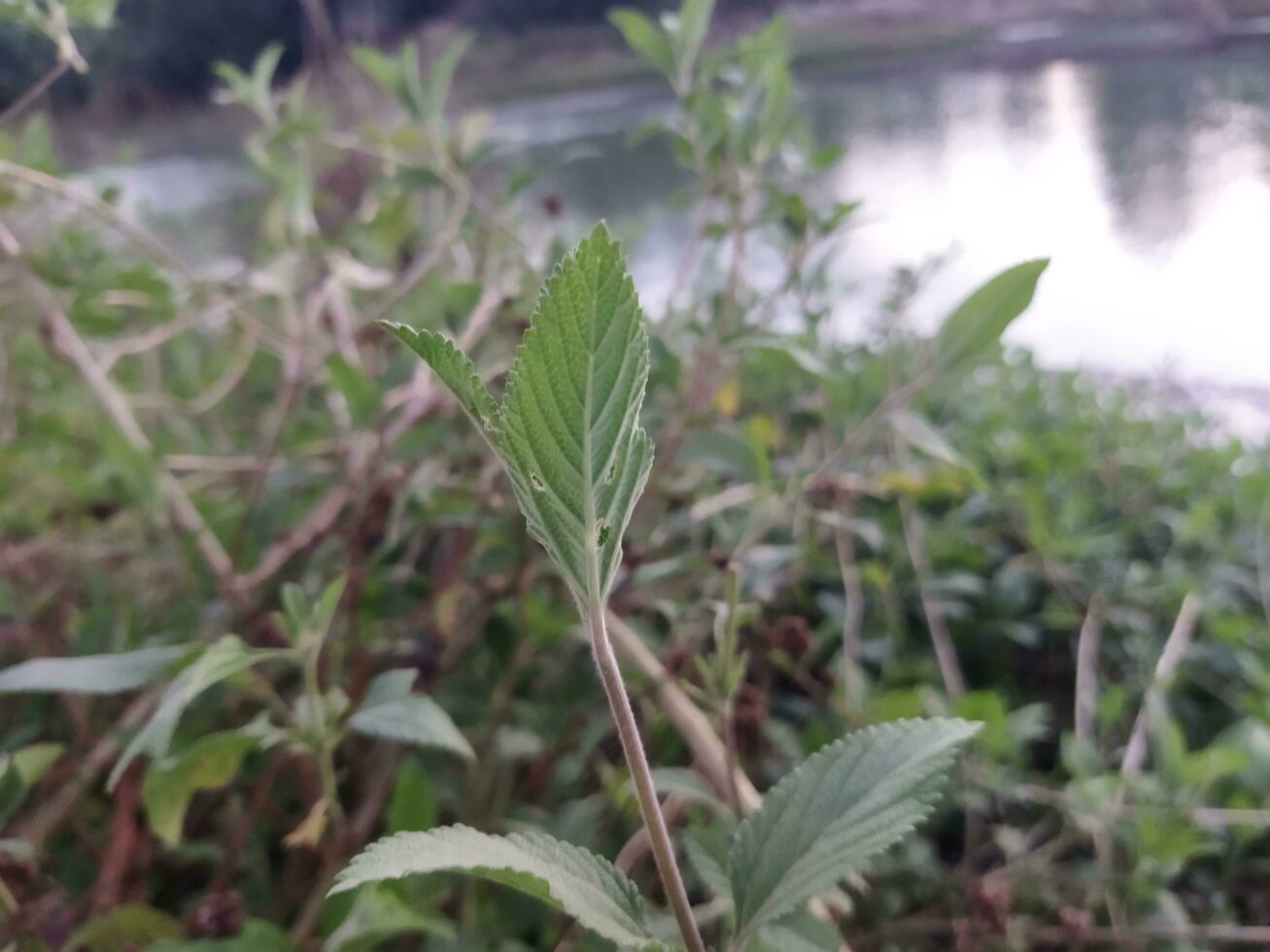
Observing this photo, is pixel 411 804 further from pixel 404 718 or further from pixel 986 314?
pixel 986 314

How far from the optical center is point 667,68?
59cm

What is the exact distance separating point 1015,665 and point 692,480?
0.32 meters

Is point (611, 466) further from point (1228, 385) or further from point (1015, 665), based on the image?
point (1228, 385)

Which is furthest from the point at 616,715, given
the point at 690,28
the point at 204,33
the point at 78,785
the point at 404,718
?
the point at 204,33

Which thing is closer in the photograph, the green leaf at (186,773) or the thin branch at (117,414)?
the green leaf at (186,773)

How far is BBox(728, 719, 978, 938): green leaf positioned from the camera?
20 cm

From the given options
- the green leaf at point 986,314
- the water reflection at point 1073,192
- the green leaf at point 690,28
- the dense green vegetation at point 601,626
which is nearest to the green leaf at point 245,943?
the dense green vegetation at point 601,626

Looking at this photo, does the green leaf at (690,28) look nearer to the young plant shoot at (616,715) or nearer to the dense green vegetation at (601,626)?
the dense green vegetation at (601,626)

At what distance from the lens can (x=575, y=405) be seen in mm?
176

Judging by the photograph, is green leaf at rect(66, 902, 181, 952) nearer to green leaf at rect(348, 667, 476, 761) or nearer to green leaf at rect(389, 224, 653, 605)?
green leaf at rect(348, 667, 476, 761)

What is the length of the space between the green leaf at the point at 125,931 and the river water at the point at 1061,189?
0.70 metres

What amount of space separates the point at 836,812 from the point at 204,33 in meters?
1.15

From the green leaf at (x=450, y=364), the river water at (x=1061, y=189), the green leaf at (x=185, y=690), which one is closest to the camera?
the green leaf at (x=450, y=364)

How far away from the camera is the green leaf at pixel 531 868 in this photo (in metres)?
0.16
